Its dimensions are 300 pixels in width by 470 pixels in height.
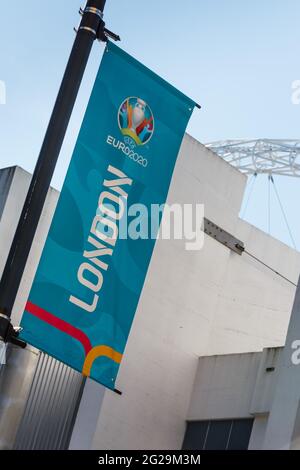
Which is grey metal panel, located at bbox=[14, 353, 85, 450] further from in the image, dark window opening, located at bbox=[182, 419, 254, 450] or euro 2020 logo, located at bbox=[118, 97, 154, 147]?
euro 2020 logo, located at bbox=[118, 97, 154, 147]

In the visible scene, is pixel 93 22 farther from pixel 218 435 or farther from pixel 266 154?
pixel 266 154

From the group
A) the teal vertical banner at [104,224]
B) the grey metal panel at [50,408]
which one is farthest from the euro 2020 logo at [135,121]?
the grey metal panel at [50,408]

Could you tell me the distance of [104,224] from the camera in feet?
41.0

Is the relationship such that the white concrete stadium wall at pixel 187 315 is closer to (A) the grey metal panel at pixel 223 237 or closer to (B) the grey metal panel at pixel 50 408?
(A) the grey metal panel at pixel 223 237

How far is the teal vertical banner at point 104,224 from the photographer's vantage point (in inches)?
469

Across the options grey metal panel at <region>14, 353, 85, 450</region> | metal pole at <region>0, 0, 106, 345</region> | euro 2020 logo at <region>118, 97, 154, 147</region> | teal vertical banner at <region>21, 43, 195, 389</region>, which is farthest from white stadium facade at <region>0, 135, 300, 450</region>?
metal pole at <region>0, 0, 106, 345</region>

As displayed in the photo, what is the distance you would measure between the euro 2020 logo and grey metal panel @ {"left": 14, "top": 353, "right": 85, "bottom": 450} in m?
11.7

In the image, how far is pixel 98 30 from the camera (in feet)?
34.9

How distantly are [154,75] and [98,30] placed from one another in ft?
7.73

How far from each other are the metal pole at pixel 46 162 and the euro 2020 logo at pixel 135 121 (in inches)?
82.9

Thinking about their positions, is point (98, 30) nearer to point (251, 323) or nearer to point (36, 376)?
point (36, 376)

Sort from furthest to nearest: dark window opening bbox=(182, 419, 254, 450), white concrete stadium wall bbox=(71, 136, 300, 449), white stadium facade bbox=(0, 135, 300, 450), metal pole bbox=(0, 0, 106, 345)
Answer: white concrete stadium wall bbox=(71, 136, 300, 449), white stadium facade bbox=(0, 135, 300, 450), dark window opening bbox=(182, 419, 254, 450), metal pole bbox=(0, 0, 106, 345)

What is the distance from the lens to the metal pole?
9328 millimetres
